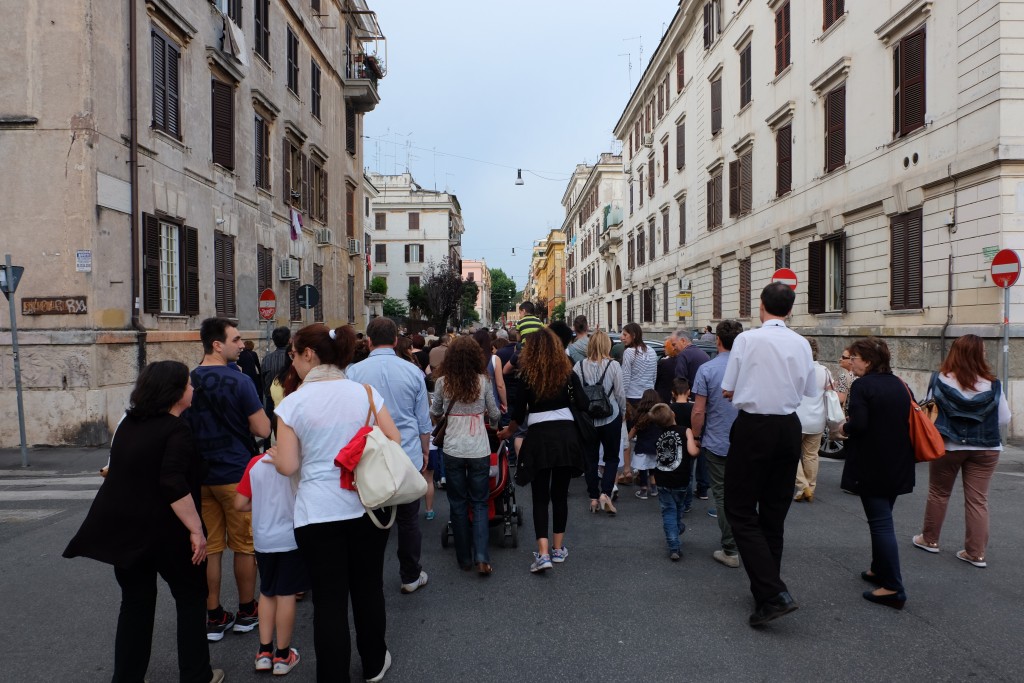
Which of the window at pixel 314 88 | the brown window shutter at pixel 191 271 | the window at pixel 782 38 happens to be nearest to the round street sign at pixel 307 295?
the brown window shutter at pixel 191 271

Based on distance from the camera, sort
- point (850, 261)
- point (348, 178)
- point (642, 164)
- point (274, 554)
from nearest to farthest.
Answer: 1. point (274, 554)
2. point (850, 261)
3. point (348, 178)
4. point (642, 164)

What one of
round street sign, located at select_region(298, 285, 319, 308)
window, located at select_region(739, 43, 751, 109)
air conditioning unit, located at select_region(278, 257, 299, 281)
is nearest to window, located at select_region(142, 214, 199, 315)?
→ round street sign, located at select_region(298, 285, 319, 308)

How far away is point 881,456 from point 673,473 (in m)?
1.54

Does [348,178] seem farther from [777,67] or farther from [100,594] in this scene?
[100,594]

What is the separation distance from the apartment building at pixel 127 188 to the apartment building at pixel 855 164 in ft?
44.8

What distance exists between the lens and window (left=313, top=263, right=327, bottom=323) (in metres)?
22.3

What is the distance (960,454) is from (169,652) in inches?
224

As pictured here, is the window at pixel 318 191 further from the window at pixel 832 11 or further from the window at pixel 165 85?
the window at pixel 832 11

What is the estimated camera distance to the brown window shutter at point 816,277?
17.5 meters

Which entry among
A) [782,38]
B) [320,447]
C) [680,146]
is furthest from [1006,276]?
[680,146]

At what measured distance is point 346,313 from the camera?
85.7 ft

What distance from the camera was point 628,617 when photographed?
14.2 feet

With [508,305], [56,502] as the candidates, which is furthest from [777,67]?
[508,305]

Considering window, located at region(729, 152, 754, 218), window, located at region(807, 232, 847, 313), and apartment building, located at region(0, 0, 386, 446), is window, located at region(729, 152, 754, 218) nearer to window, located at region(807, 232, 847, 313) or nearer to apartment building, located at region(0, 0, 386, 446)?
window, located at region(807, 232, 847, 313)
